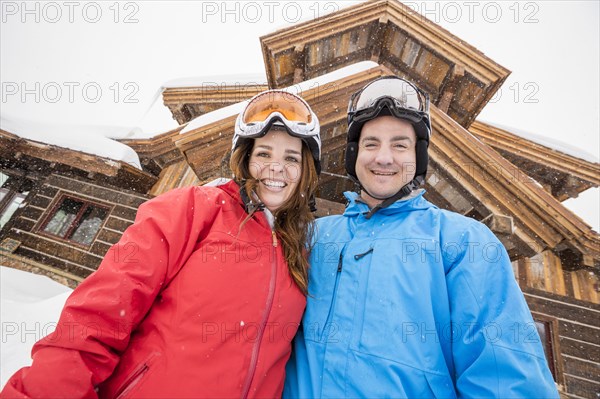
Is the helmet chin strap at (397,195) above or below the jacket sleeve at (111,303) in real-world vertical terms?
above

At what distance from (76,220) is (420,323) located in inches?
382

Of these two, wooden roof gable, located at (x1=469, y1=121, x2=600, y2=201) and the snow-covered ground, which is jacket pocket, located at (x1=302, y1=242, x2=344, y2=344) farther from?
wooden roof gable, located at (x1=469, y1=121, x2=600, y2=201)

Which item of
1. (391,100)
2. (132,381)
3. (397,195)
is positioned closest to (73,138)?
(132,381)

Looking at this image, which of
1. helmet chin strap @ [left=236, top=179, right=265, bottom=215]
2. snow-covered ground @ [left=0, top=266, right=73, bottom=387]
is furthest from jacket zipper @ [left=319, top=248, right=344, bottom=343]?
snow-covered ground @ [left=0, top=266, right=73, bottom=387]

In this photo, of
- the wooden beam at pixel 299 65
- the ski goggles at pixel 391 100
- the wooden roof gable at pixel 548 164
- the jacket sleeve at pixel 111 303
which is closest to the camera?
the jacket sleeve at pixel 111 303

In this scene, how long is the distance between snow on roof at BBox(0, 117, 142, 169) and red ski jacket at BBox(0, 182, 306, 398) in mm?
6597

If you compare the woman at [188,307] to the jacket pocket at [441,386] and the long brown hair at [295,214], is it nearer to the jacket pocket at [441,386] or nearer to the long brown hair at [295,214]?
the long brown hair at [295,214]

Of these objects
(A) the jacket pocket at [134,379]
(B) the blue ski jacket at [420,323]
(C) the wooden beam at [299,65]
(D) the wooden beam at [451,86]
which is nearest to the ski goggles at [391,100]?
(B) the blue ski jacket at [420,323]

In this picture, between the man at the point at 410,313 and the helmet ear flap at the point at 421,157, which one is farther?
the helmet ear flap at the point at 421,157

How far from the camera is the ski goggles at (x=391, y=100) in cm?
251

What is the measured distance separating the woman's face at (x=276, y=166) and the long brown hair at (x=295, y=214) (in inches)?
2.5

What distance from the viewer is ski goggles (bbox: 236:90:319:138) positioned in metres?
2.38

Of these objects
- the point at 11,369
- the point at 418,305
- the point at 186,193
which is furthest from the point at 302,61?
the point at 11,369

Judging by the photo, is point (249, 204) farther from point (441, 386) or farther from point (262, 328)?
point (441, 386)
